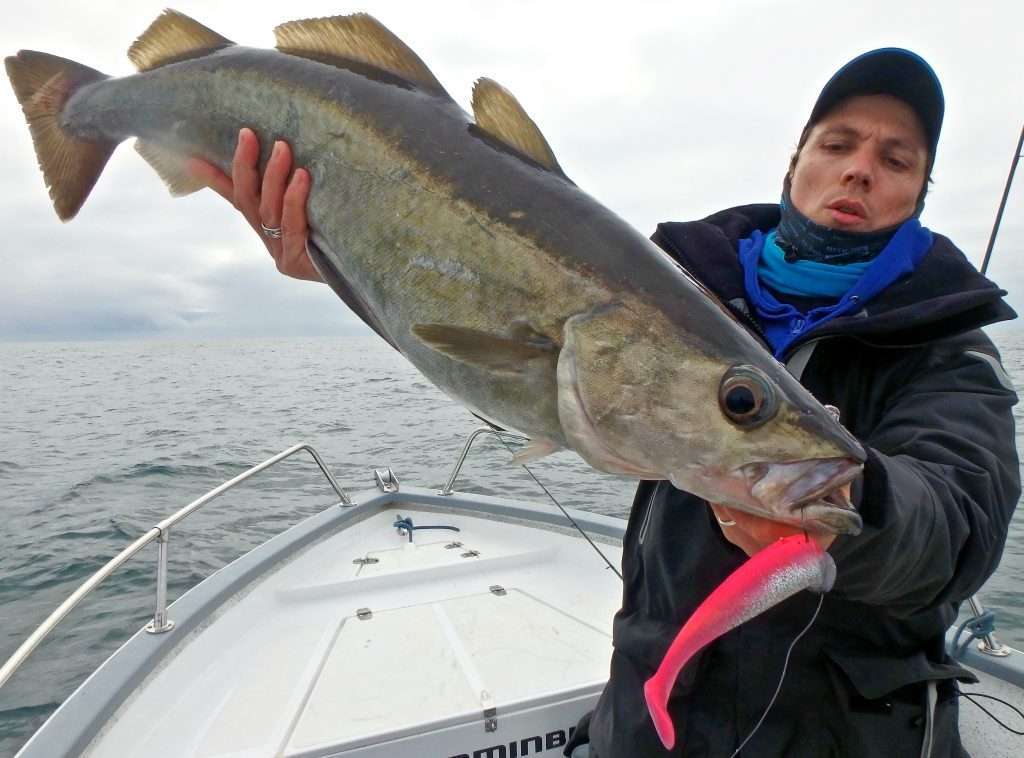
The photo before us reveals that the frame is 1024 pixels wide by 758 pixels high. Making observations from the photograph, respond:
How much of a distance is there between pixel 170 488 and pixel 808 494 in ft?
50.2

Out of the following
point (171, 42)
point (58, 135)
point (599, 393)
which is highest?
point (171, 42)

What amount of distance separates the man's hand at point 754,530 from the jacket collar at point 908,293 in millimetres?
823

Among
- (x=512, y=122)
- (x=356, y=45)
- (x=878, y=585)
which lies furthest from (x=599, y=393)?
(x=356, y=45)

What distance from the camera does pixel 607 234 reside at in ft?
6.56

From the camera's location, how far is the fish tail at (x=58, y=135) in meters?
3.01

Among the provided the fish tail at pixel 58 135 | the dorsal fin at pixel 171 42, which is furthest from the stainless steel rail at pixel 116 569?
the dorsal fin at pixel 171 42

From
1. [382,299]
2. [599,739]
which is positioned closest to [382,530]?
[599,739]

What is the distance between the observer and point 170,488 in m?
14.5

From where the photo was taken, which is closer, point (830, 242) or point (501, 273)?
point (501, 273)

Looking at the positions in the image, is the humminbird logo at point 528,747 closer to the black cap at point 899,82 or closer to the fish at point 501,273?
the fish at point 501,273

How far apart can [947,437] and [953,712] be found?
43.7 inches

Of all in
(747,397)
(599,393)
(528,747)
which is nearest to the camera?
(747,397)

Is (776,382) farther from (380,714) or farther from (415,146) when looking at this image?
(380,714)

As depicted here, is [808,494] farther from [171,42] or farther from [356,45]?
[171,42]
